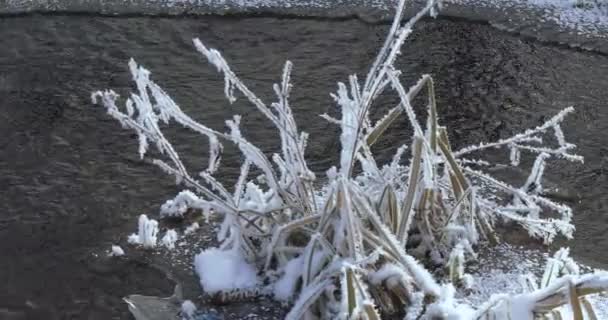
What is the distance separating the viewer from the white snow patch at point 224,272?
3223 millimetres

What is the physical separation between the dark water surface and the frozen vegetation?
1.14 feet

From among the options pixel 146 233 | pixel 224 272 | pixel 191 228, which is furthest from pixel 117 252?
pixel 224 272

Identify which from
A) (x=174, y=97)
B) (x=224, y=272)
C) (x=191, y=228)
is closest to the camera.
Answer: (x=224, y=272)

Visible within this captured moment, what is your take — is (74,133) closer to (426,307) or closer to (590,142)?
(426,307)

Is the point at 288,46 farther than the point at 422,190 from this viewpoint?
Yes

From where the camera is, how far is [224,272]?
3271 mm

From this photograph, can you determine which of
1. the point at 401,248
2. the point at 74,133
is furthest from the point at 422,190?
the point at 74,133

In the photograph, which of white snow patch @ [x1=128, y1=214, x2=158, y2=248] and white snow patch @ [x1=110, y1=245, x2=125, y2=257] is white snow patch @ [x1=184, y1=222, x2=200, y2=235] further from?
white snow patch @ [x1=110, y1=245, x2=125, y2=257]

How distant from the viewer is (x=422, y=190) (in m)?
3.29

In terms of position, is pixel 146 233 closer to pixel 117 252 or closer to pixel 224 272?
pixel 117 252

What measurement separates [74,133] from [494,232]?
235 cm

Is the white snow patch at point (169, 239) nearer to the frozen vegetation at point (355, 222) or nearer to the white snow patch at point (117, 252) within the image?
the frozen vegetation at point (355, 222)

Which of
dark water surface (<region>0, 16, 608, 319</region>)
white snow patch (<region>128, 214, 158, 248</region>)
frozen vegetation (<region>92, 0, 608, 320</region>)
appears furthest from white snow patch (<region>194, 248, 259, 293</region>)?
white snow patch (<region>128, 214, 158, 248</region>)

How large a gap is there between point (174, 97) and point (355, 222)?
2.44 metres
